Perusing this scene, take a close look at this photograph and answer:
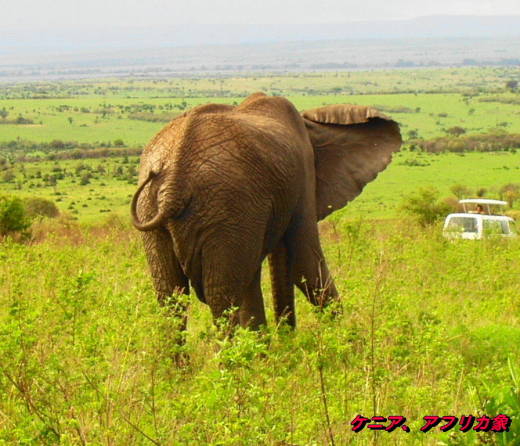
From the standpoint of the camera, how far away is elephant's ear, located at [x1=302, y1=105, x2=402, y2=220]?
911 cm

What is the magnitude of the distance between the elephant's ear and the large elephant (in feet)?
1.91

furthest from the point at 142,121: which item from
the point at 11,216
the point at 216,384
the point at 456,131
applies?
the point at 216,384

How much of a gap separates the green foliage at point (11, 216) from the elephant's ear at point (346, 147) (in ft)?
30.1

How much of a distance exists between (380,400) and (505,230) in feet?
52.2

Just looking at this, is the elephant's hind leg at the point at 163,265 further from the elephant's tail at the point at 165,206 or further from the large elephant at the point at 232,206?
the elephant's tail at the point at 165,206

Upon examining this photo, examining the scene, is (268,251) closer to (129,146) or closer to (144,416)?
(144,416)

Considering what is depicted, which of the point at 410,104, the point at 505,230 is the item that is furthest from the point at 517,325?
the point at 410,104

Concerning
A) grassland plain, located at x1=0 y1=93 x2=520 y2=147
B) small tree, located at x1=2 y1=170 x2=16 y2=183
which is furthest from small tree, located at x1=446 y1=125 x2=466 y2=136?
small tree, located at x1=2 y1=170 x2=16 y2=183

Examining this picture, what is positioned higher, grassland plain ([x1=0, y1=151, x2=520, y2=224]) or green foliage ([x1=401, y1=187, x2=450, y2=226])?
green foliage ([x1=401, y1=187, x2=450, y2=226])

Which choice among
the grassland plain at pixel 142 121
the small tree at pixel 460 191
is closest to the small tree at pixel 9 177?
the grassland plain at pixel 142 121

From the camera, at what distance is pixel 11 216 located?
17156 mm

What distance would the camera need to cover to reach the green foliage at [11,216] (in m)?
16.9

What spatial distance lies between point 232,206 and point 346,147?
8.84 feet

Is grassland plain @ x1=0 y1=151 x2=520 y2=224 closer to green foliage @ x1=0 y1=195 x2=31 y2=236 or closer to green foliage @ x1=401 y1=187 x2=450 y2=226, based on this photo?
green foliage @ x1=401 y1=187 x2=450 y2=226
